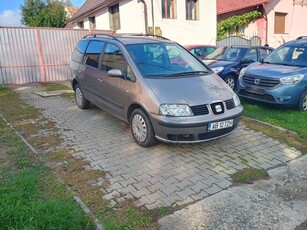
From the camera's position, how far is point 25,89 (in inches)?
415

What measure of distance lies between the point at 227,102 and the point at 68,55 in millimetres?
10171

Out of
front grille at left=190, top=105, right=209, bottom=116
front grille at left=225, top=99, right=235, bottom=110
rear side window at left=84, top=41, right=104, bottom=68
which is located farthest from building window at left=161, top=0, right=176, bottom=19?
front grille at left=190, top=105, right=209, bottom=116

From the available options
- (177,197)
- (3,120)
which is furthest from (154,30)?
(177,197)

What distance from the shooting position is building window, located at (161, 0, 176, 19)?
620 inches

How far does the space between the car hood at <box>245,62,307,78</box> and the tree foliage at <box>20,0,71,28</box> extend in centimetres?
2532

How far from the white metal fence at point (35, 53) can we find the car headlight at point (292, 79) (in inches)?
379

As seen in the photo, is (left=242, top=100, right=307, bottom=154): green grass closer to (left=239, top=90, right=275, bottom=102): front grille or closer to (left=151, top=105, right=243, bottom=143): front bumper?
(left=239, top=90, right=275, bottom=102): front grille

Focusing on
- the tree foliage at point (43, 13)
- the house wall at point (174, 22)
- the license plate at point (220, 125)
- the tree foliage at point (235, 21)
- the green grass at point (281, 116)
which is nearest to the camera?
the license plate at point (220, 125)

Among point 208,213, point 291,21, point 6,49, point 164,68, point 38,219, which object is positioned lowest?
point 208,213

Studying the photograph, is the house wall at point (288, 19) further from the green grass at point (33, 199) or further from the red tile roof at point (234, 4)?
the green grass at point (33, 199)

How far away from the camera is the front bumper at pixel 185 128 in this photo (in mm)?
4039

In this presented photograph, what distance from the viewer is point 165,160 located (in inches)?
167

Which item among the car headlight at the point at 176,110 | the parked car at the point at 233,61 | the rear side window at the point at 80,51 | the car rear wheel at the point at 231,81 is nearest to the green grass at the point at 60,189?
the car headlight at the point at 176,110

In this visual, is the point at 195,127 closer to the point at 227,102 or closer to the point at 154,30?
the point at 227,102
